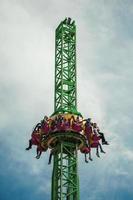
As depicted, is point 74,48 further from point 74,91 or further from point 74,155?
point 74,155

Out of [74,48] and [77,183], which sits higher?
[74,48]

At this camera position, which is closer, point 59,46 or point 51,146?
point 51,146

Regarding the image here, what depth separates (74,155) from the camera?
98.6m

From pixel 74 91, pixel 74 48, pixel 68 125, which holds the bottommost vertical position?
pixel 68 125

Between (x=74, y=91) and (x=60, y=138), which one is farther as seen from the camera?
(x=74, y=91)

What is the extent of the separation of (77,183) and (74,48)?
2307 centimetres

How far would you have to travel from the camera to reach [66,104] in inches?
4040

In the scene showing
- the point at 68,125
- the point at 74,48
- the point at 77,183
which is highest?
the point at 74,48

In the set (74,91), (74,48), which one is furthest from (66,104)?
(74,48)

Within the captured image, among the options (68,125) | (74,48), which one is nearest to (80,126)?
(68,125)

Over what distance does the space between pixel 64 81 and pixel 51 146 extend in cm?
1100

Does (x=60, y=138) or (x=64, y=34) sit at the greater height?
(x=64, y=34)

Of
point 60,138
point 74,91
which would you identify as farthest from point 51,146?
point 74,91

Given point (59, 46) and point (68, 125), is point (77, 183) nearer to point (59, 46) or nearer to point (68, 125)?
point (68, 125)
